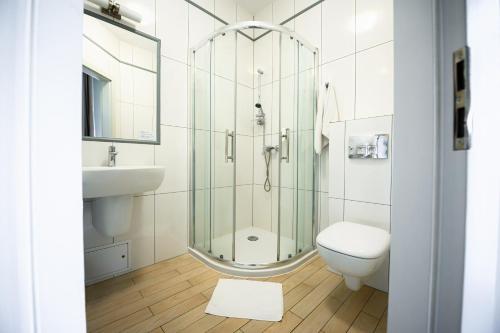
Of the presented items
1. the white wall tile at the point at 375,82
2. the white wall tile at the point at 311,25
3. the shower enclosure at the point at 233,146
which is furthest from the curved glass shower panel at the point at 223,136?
the white wall tile at the point at 375,82

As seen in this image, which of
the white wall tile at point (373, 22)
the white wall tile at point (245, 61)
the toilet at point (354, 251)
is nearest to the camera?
the toilet at point (354, 251)

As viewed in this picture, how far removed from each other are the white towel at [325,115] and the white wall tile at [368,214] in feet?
→ 1.73

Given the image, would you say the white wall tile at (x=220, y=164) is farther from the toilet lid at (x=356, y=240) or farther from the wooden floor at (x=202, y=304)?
the toilet lid at (x=356, y=240)

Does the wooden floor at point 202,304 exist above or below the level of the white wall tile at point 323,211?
below

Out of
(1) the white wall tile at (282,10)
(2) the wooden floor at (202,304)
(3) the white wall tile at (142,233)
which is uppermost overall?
(1) the white wall tile at (282,10)

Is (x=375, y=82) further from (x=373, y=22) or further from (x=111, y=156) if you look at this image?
(x=111, y=156)

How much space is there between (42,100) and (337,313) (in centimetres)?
144

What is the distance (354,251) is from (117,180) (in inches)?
51.8

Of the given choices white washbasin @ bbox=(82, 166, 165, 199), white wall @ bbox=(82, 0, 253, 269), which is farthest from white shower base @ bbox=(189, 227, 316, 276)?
white washbasin @ bbox=(82, 166, 165, 199)

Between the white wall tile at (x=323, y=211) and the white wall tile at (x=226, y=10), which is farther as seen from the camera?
the white wall tile at (x=226, y=10)

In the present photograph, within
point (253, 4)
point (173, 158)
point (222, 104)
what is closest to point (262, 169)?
point (222, 104)

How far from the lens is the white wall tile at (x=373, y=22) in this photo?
4.41 feet

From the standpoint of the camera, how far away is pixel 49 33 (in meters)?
0.27

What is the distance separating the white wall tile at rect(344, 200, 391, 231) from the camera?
1255mm
